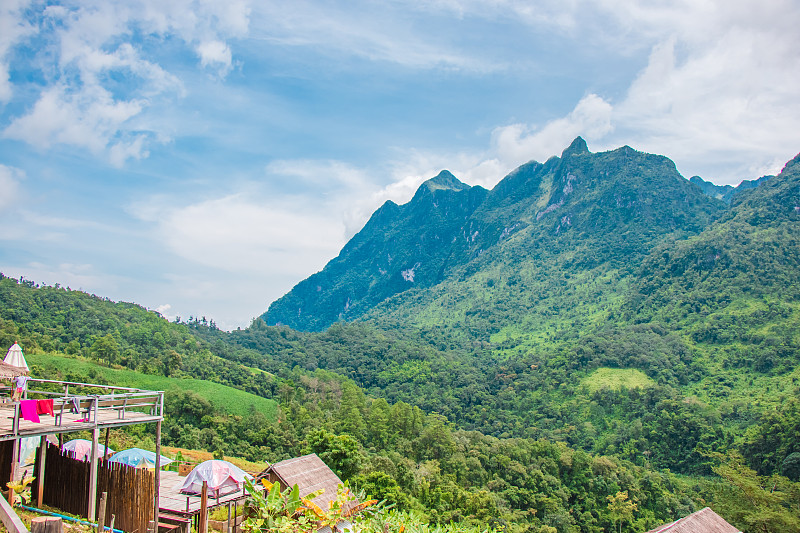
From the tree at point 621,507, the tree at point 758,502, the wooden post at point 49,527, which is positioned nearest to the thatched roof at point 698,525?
the tree at point 758,502

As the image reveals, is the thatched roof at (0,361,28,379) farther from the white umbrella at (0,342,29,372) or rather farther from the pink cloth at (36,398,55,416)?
the pink cloth at (36,398,55,416)

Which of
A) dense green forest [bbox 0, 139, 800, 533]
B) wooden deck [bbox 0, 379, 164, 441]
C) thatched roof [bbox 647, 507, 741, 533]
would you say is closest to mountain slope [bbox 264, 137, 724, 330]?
dense green forest [bbox 0, 139, 800, 533]

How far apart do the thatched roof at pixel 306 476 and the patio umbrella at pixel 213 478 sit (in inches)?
79.1

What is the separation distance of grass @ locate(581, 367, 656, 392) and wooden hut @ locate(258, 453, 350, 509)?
37.6m

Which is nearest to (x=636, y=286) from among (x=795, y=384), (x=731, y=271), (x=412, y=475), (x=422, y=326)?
(x=731, y=271)

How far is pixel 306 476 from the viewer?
46.9 feet

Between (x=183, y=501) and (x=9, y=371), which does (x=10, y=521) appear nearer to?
(x=183, y=501)

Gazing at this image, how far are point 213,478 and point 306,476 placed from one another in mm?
3497

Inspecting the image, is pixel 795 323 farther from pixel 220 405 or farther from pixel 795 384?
pixel 220 405

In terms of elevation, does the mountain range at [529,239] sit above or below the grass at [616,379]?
above

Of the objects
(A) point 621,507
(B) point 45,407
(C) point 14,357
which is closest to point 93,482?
(B) point 45,407

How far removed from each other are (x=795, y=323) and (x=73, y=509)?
5539cm

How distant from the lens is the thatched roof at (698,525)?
11.9 m

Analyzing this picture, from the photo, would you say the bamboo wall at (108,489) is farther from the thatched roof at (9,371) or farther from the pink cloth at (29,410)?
the thatched roof at (9,371)
